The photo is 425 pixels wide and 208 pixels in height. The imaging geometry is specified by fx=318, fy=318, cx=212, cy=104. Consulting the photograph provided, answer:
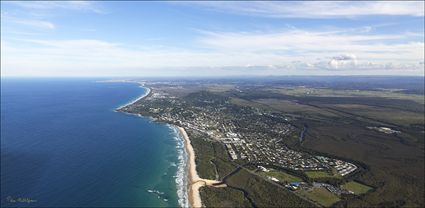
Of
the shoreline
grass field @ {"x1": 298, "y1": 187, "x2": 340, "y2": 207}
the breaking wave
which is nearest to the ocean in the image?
the breaking wave

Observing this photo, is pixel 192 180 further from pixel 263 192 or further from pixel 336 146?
pixel 336 146

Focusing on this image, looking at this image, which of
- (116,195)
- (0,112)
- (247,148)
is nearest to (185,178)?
(116,195)

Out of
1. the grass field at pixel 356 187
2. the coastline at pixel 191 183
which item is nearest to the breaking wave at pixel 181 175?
the coastline at pixel 191 183

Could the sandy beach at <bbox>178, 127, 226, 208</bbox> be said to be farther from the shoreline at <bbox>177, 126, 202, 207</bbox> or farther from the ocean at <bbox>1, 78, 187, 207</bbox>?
the ocean at <bbox>1, 78, 187, 207</bbox>

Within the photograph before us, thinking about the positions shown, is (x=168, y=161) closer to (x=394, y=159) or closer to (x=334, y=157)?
(x=334, y=157)

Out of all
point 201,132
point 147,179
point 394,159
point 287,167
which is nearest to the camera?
point 147,179

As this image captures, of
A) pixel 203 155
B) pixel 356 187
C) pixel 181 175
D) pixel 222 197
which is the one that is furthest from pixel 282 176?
pixel 203 155
